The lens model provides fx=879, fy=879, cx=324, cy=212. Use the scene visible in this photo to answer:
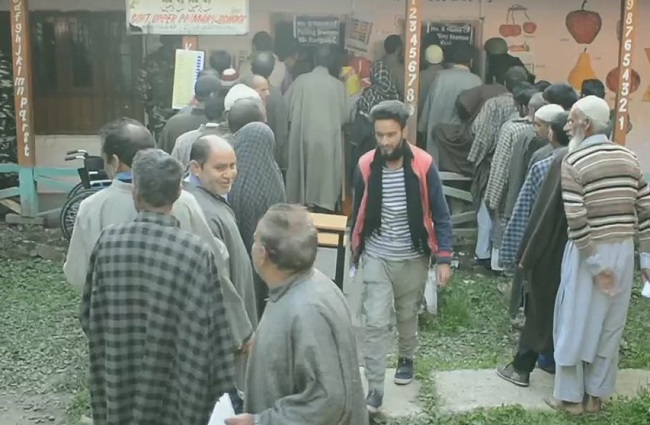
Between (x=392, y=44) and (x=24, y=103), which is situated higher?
(x=392, y=44)

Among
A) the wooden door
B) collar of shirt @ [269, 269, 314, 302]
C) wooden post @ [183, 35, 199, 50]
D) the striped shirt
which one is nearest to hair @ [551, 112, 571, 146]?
the striped shirt

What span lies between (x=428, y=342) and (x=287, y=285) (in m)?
3.78

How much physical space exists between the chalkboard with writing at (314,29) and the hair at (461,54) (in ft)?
4.62

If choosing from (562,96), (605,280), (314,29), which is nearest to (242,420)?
(605,280)

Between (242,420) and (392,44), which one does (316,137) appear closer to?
(392,44)

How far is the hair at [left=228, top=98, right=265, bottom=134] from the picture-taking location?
17.9ft

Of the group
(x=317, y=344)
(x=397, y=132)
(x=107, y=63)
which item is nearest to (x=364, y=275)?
(x=397, y=132)

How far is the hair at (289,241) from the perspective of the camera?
289cm

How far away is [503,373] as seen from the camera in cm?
559

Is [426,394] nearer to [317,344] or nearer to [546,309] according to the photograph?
[546,309]

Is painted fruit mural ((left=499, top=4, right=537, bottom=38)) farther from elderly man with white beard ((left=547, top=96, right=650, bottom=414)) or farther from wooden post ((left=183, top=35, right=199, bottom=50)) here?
elderly man with white beard ((left=547, top=96, right=650, bottom=414))

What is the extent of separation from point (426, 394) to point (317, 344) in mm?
2774

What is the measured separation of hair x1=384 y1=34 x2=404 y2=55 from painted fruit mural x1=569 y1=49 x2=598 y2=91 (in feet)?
7.30

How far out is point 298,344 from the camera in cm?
277
